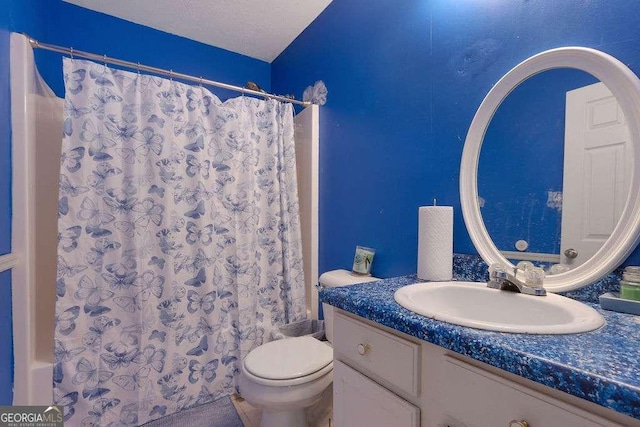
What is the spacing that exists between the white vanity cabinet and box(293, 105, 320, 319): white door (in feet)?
3.71

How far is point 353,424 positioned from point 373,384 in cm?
17

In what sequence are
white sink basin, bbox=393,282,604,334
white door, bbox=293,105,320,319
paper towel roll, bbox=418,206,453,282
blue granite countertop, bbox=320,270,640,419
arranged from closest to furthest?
blue granite countertop, bbox=320,270,640,419
white sink basin, bbox=393,282,604,334
paper towel roll, bbox=418,206,453,282
white door, bbox=293,105,320,319

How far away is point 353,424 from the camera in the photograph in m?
0.83

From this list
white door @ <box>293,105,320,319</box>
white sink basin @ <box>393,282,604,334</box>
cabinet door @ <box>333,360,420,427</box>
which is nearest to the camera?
white sink basin @ <box>393,282,604,334</box>

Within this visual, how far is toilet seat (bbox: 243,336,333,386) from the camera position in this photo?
1.15 m

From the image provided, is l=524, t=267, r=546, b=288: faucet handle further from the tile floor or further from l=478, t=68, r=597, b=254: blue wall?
the tile floor

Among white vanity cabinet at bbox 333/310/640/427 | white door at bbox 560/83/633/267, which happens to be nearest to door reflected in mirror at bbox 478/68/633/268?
white door at bbox 560/83/633/267

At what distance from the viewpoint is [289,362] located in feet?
4.11

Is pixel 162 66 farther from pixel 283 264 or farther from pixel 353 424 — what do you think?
pixel 353 424

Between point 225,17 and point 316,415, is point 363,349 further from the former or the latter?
point 225,17

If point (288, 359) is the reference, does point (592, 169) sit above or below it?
above

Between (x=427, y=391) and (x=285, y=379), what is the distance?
0.68 metres

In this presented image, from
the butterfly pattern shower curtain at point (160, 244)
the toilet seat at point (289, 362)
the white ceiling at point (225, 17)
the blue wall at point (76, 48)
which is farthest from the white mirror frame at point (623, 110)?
the blue wall at point (76, 48)

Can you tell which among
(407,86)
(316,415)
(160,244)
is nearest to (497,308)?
(407,86)
